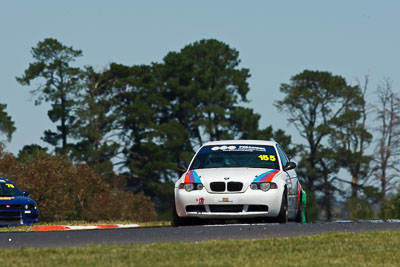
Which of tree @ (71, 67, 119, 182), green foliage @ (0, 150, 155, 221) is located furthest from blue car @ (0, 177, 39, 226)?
tree @ (71, 67, 119, 182)

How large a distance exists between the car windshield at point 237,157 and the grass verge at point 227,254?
15.2 ft

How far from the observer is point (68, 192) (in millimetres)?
51875

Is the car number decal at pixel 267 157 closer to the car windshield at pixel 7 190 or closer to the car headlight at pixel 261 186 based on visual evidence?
the car headlight at pixel 261 186

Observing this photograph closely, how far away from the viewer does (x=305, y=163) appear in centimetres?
7400

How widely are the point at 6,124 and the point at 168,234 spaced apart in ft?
202

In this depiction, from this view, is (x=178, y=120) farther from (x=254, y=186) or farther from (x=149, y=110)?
(x=254, y=186)

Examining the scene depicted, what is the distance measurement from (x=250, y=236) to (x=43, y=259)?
3.91 meters

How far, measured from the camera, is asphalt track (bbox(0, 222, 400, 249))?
13.7m

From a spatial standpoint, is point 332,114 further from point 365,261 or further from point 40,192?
point 365,261

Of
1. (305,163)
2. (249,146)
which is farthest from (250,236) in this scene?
(305,163)

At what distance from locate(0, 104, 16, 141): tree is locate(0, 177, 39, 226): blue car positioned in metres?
47.2

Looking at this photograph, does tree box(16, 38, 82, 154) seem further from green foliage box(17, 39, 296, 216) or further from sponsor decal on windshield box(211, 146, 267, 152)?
sponsor decal on windshield box(211, 146, 267, 152)

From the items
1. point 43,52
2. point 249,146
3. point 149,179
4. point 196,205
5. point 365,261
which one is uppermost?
point 43,52

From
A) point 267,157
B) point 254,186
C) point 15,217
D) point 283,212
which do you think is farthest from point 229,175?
point 15,217
